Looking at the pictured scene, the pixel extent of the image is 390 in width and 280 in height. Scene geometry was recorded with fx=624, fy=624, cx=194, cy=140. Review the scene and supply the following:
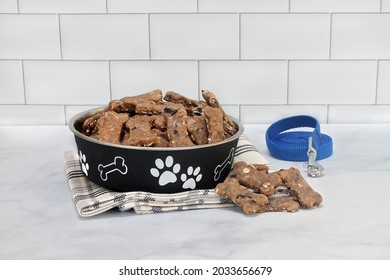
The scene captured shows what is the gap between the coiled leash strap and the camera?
131 centimetres

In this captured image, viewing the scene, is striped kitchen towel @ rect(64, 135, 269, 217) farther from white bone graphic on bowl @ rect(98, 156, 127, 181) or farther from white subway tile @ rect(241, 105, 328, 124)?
white subway tile @ rect(241, 105, 328, 124)

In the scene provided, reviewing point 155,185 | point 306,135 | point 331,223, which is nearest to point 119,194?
point 155,185

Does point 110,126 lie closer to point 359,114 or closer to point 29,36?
point 29,36

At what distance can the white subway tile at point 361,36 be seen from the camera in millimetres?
1593

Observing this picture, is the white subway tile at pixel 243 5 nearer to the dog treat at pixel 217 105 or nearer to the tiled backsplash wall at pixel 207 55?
the tiled backsplash wall at pixel 207 55

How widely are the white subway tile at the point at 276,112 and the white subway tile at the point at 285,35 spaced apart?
0.44 feet

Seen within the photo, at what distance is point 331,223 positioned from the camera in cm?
105

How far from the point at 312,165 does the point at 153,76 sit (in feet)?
1.75

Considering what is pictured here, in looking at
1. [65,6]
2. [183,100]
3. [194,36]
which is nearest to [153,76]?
[194,36]

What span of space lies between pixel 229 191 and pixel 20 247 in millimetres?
364

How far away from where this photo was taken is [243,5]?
1582 mm
